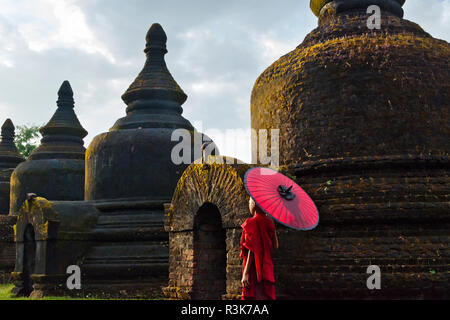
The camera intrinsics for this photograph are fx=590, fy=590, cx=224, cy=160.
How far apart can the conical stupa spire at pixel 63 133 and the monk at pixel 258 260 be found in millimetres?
12327

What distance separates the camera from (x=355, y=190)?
7480mm

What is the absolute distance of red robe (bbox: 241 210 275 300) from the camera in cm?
557

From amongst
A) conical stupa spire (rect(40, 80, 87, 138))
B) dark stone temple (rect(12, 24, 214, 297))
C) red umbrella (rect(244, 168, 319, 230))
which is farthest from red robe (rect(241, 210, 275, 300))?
conical stupa spire (rect(40, 80, 87, 138))

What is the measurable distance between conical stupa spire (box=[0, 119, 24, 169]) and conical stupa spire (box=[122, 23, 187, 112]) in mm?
9221

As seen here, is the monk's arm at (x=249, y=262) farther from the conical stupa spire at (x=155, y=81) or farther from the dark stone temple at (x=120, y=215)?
the conical stupa spire at (x=155, y=81)

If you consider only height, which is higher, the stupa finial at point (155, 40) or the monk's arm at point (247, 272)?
the stupa finial at point (155, 40)

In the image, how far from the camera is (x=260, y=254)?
559 cm

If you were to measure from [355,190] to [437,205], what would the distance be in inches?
39.1

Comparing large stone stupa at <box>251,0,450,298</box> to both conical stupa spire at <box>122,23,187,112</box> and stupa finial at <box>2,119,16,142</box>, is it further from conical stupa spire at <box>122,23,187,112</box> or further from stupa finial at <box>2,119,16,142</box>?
stupa finial at <box>2,119,16,142</box>

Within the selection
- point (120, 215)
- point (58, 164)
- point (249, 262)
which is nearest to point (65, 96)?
point (58, 164)

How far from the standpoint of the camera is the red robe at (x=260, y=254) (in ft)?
18.3

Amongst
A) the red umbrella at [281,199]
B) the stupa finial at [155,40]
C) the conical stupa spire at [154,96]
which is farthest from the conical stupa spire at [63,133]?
the red umbrella at [281,199]

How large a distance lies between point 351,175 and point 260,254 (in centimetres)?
250

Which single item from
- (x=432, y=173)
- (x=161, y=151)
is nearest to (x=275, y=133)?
(x=432, y=173)
